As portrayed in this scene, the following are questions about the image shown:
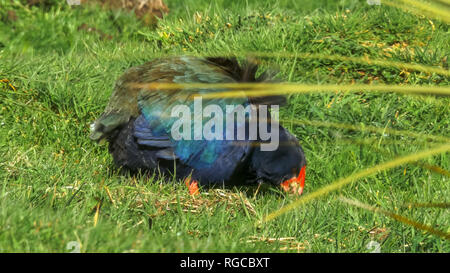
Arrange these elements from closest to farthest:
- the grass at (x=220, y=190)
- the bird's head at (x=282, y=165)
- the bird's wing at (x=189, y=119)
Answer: the grass at (x=220, y=190), the bird's wing at (x=189, y=119), the bird's head at (x=282, y=165)

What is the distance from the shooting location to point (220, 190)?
3422mm

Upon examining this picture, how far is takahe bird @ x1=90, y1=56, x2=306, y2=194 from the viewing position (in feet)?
10.7

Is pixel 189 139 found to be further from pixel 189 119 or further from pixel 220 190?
pixel 220 190

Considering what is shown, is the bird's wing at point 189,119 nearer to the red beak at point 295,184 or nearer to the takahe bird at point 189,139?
the takahe bird at point 189,139

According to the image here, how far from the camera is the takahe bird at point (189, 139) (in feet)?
10.7

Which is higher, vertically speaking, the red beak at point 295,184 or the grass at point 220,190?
the grass at point 220,190

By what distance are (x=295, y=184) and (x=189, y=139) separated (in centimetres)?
62

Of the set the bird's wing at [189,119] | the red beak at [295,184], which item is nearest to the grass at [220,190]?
the red beak at [295,184]

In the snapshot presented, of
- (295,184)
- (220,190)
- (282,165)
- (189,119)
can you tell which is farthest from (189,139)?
(295,184)

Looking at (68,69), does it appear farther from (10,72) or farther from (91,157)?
(91,157)

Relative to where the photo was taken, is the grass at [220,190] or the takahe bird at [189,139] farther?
the takahe bird at [189,139]

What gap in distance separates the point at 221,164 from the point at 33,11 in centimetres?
319

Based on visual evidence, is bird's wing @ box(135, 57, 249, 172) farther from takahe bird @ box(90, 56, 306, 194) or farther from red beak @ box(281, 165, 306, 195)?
red beak @ box(281, 165, 306, 195)

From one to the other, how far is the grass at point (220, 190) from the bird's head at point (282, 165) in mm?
97
